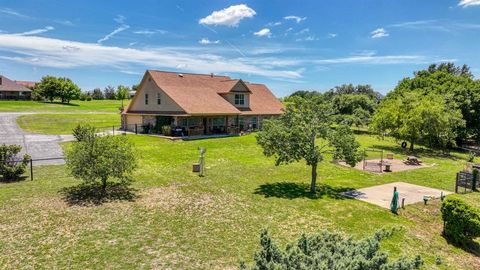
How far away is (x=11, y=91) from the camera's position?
7788 centimetres

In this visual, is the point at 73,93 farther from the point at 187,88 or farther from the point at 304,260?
the point at 304,260

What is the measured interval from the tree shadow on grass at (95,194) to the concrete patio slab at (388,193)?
1009 cm

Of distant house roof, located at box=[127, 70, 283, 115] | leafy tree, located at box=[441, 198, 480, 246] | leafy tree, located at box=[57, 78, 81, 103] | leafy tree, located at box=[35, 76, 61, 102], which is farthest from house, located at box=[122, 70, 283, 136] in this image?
leafy tree, located at box=[57, 78, 81, 103]

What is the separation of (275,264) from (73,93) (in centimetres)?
8888

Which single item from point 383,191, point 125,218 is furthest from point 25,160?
point 383,191

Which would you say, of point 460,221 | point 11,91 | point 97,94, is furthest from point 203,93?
point 97,94

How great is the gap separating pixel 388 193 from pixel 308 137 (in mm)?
5040

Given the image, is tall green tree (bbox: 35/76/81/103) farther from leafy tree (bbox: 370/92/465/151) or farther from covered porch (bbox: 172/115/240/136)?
leafy tree (bbox: 370/92/465/151)

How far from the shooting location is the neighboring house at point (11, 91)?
77375 millimetres

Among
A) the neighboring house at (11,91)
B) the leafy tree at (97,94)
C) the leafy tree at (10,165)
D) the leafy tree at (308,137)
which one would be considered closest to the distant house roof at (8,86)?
the neighboring house at (11,91)

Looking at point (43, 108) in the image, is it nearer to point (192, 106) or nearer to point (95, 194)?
point (192, 106)

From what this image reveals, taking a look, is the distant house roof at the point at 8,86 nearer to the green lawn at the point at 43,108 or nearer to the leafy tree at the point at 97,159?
the green lawn at the point at 43,108

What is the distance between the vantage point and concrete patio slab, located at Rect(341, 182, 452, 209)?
14454 mm

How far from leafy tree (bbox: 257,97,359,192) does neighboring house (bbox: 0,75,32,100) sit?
84546 mm
